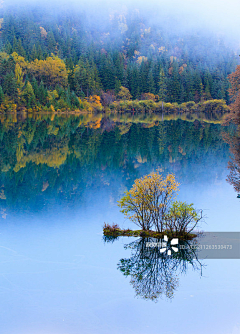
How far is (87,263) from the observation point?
7.52 m

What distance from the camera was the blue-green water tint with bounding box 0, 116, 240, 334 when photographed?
559 centimetres

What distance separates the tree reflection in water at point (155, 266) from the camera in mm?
6562

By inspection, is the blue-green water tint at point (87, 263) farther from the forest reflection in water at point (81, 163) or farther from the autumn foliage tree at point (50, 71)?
the autumn foliage tree at point (50, 71)

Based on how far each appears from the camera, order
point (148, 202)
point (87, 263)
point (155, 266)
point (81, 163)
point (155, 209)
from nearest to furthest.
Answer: point (155, 266), point (87, 263), point (155, 209), point (148, 202), point (81, 163)

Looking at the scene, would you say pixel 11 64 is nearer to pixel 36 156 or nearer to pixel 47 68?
→ pixel 47 68

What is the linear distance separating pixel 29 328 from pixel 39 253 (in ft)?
8.57

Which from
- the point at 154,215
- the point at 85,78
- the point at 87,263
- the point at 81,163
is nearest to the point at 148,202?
the point at 154,215

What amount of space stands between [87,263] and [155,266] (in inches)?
56.7

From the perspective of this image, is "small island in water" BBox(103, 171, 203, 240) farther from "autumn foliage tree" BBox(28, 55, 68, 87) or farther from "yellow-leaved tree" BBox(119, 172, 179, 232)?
"autumn foliage tree" BBox(28, 55, 68, 87)

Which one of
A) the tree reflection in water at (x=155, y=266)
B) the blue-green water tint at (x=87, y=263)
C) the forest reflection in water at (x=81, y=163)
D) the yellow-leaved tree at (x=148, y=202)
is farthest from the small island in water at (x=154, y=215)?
the forest reflection in water at (x=81, y=163)

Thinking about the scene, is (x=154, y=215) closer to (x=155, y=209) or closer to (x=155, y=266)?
(x=155, y=209)

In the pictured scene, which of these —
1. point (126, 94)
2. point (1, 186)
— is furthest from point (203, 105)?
point (1, 186)

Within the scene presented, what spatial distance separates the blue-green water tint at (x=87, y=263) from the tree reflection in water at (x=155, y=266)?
6.5 inches

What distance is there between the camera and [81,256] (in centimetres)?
782
